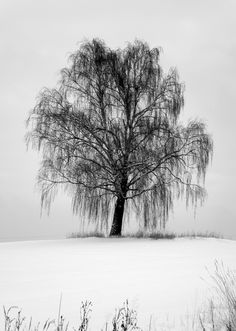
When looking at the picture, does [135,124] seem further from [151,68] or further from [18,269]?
[18,269]

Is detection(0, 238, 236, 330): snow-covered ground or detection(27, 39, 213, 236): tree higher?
detection(27, 39, 213, 236): tree

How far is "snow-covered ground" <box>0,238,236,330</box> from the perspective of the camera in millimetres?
4297

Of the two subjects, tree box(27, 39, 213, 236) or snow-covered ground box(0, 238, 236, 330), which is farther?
tree box(27, 39, 213, 236)

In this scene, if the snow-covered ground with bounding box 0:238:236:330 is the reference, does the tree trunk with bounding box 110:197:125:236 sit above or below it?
above

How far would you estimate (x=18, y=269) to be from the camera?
270 inches

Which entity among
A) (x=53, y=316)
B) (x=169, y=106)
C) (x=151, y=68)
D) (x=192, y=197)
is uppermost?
(x=151, y=68)

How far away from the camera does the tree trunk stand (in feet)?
46.0

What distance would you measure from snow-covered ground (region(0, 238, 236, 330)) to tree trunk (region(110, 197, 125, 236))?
14.6 feet

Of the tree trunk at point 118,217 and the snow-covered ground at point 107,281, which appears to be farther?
the tree trunk at point 118,217

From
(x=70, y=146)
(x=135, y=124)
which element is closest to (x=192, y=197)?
(x=135, y=124)

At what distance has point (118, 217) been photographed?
1409 cm

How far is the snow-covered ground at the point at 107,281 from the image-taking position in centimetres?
430

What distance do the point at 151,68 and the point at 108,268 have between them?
32.3 feet

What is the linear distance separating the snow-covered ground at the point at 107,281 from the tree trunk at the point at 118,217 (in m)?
4.46
